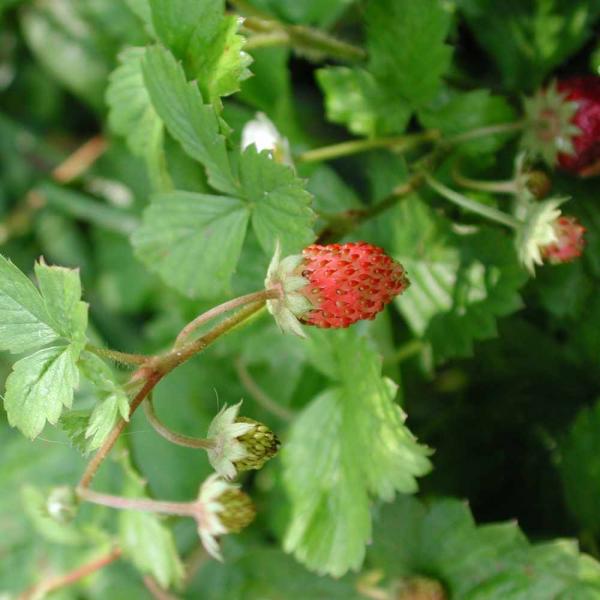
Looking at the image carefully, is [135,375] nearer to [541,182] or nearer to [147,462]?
[541,182]

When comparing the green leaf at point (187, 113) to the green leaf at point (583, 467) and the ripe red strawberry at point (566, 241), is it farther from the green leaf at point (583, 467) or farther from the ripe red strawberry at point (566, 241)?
the green leaf at point (583, 467)

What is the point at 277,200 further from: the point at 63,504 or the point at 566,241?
the point at 63,504

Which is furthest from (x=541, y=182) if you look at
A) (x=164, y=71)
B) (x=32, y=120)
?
(x=32, y=120)

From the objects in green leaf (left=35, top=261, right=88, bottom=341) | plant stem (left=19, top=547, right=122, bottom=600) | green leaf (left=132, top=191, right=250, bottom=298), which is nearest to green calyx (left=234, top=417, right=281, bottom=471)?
green leaf (left=35, top=261, right=88, bottom=341)

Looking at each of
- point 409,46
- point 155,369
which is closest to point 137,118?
point 409,46

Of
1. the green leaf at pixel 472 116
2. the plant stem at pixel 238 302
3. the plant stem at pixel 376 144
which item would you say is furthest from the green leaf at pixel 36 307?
the green leaf at pixel 472 116
